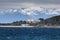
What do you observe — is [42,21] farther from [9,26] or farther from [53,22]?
[9,26]

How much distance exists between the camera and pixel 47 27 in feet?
560

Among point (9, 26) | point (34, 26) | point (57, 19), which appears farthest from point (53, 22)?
point (9, 26)

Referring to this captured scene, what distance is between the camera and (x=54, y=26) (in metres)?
165

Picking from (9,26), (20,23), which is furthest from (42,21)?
(9,26)

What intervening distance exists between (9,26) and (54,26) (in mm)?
27682

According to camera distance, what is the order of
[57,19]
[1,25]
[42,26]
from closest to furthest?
[57,19] → [42,26] → [1,25]

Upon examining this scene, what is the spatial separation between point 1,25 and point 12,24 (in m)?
20.8

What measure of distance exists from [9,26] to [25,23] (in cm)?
1043

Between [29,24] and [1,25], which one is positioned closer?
[29,24]

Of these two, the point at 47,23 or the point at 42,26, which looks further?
the point at 42,26

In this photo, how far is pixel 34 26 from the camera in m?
172

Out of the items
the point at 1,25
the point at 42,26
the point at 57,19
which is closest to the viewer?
the point at 57,19

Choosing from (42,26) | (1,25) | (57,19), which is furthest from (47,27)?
(1,25)

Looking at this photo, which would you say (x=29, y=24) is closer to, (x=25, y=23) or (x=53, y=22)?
(x=25, y=23)
